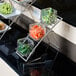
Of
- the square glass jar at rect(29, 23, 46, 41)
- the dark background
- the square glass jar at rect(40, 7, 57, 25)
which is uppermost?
the square glass jar at rect(40, 7, 57, 25)

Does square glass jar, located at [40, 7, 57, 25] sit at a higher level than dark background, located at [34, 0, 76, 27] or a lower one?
higher

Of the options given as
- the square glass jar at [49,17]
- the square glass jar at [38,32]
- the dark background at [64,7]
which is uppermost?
the square glass jar at [49,17]

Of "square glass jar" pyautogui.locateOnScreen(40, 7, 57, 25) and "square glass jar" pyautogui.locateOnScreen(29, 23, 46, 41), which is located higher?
"square glass jar" pyautogui.locateOnScreen(40, 7, 57, 25)

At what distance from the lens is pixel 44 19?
117cm

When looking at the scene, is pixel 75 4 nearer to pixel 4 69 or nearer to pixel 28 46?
pixel 28 46

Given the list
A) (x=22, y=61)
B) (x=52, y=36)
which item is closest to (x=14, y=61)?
(x=22, y=61)

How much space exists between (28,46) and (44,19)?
0.20m

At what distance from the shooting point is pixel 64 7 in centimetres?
131

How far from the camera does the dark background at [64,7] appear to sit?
1222mm

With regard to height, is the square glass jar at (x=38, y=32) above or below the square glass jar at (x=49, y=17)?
below

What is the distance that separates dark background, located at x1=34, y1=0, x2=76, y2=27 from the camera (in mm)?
1222

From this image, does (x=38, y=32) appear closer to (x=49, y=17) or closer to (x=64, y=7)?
(x=49, y=17)

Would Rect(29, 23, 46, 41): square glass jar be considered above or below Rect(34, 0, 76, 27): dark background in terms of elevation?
below

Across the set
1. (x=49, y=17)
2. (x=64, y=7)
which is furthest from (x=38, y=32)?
(x=64, y=7)
